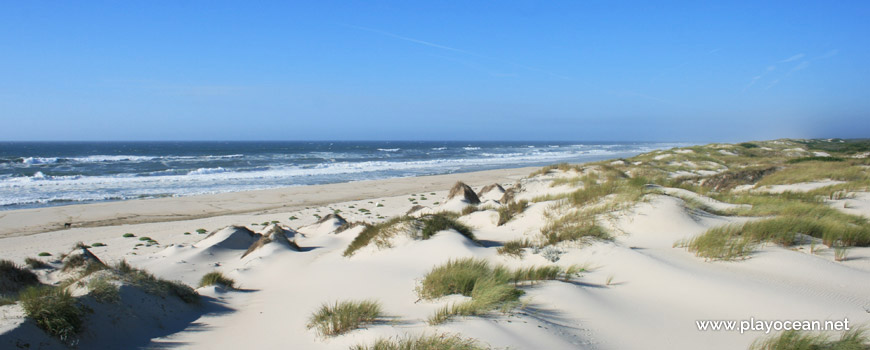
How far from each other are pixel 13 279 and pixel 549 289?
7382 mm

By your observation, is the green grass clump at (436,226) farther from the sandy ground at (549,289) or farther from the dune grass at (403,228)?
the sandy ground at (549,289)

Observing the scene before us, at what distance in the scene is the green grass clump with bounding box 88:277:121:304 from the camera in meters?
4.04

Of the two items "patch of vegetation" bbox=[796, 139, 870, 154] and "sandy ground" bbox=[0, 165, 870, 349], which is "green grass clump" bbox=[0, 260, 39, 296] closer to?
"sandy ground" bbox=[0, 165, 870, 349]

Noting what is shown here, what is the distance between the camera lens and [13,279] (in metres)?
6.30

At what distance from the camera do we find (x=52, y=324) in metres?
3.46

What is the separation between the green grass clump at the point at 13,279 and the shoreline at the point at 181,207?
1008 cm

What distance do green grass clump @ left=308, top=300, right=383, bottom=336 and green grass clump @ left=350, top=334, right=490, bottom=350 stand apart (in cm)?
44

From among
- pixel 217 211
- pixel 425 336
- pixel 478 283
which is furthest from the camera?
pixel 217 211

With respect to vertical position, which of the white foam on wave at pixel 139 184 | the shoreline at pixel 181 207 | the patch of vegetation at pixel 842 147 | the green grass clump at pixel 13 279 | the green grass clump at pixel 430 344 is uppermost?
the patch of vegetation at pixel 842 147

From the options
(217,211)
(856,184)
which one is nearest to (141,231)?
(217,211)

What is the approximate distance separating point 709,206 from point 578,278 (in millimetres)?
5127

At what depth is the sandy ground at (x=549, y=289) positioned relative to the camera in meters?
3.38

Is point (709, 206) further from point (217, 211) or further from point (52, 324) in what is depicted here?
point (217, 211)

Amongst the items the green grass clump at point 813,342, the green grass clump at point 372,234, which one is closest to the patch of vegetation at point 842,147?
the green grass clump at point 372,234
